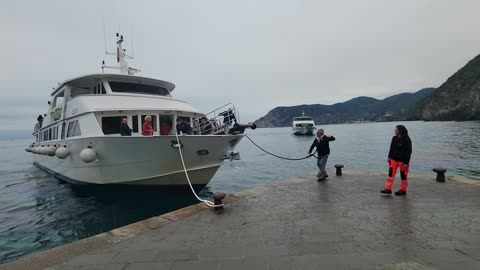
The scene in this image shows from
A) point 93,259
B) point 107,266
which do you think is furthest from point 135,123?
point 107,266

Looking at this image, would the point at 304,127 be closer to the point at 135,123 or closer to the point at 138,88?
the point at 138,88

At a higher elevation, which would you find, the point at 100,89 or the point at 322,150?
the point at 100,89

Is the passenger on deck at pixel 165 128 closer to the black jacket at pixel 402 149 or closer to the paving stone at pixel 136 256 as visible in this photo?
the paving stone at pixel 136 256

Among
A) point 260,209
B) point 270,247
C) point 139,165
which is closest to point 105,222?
point 139,165

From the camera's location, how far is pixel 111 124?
1096 cm

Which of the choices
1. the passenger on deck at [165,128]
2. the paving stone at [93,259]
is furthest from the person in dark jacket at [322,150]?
the paving stone at [93,259]

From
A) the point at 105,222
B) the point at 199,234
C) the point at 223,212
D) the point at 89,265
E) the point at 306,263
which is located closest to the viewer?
the point at 306,263

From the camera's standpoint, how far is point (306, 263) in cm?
348

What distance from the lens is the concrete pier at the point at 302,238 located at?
3.58 m

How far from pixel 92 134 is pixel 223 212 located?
687 cm

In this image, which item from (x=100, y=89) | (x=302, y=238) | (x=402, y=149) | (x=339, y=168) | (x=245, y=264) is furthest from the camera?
(x=100, y=89)

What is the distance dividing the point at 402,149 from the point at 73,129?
40.2 ft

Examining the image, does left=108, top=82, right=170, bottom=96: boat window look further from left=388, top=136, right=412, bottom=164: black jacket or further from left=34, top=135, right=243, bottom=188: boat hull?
left=388, top=136, right=412, bottom=164: black jacket

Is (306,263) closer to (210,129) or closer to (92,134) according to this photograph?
(210,129)
